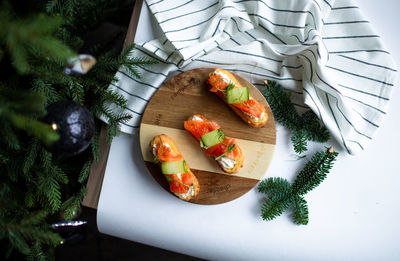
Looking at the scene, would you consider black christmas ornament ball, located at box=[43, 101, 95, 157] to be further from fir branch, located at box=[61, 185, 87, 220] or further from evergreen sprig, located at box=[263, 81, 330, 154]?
evergreen sprig, located at box=[263, 81, 330, 154]

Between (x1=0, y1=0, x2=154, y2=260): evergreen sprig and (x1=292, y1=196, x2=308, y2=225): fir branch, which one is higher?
(x1=0, y1=0, x2=154, y2=260): evergreen sprig

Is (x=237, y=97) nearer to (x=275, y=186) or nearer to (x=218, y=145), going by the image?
(x=218, y=145)

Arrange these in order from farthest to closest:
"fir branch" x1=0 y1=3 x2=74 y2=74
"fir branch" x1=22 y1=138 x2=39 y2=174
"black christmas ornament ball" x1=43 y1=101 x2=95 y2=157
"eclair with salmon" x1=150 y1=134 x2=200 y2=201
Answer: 1. "eclair with salmon" x1=150 y1=134 x2=200 y2=201
2. "fir branch" x1=22 y1=138 x2=39 y2=174
3. "black christmas ornament ball" x1=43 y1=101 x2=95 y2=157
4. "fir branch" x1=0 y1=3 x2=74 y2=74

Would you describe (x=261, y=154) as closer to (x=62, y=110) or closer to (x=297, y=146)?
(x=297, y=146)

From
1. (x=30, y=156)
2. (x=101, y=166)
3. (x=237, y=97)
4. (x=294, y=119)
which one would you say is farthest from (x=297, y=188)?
(x=30, y=156)

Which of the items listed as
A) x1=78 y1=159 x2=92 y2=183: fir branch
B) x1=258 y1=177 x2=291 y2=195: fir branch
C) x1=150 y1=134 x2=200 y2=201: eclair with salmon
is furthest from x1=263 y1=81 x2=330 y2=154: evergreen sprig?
x1=78 y1=159 x2=92 y2=183: fir branch

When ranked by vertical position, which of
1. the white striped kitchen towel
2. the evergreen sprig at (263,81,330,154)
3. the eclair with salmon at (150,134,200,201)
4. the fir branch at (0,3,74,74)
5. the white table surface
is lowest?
the white table surface
